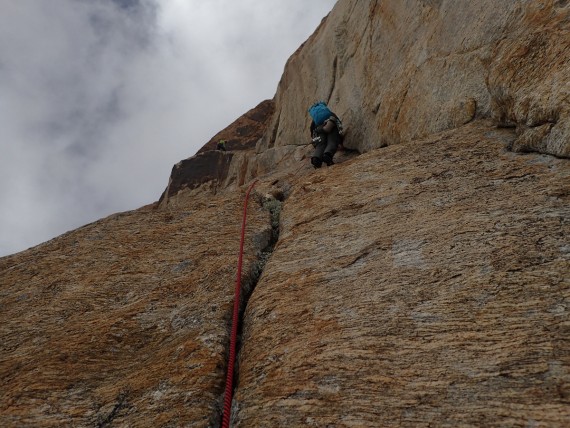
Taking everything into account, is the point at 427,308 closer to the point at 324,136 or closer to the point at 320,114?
the point at 324,136

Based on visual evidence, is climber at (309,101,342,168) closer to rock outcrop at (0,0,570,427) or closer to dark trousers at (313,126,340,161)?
dark trousers at (313,126,340,161)

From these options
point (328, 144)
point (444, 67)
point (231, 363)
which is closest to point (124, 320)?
point (231, 363)

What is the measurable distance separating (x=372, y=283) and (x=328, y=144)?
28.2 ft

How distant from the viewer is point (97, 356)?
6.68m

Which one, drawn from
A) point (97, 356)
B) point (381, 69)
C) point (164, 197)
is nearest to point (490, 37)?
point (381, 69)

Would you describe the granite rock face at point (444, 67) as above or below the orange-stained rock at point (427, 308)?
above

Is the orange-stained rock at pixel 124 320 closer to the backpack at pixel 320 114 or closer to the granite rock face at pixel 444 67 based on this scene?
the backpack at pixel 320 114

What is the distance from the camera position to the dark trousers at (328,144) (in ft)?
45.9

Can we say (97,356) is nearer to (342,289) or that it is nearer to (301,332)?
(301,332)

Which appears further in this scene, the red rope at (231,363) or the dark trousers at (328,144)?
the dark trousers at (328,144)

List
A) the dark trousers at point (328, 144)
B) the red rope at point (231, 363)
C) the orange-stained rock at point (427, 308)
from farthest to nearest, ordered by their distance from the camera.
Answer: the dark trousers at point (328, 144) → the red rope at point (231, 363) → the orange-stained rock at point (427, 308)

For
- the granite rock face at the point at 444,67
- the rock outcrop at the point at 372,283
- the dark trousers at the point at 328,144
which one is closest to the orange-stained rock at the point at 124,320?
the rock outcrop at the point at 372,283

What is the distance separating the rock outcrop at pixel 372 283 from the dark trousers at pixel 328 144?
1758 millimetres

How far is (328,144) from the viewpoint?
561 inches
